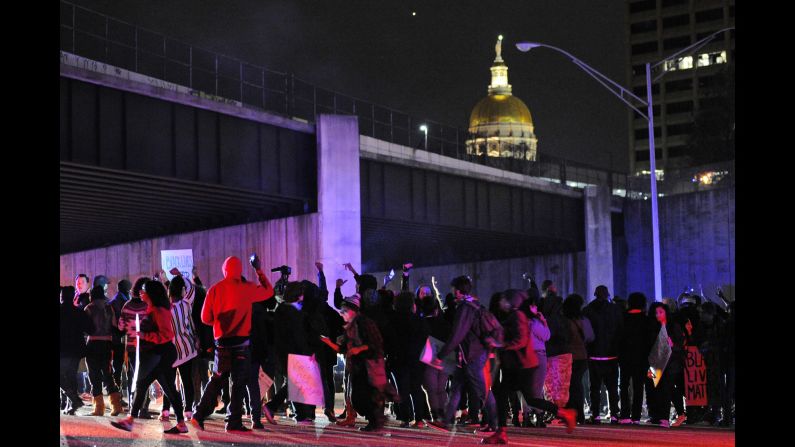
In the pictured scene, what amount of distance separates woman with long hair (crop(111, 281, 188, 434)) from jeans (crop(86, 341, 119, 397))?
2573 mm

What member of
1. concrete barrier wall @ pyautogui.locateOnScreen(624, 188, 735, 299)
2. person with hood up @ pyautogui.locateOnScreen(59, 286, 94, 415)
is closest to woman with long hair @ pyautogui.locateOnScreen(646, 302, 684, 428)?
person with hood up @ pyautogui.locateOnScreen(59, 286, 94, 415)

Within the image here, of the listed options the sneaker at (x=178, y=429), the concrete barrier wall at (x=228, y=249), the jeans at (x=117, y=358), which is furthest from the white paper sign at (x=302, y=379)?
the concrete barrier wall at (x=228, y=249)

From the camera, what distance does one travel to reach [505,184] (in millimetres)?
46938

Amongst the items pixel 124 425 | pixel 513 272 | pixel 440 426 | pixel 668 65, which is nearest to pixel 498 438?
pixel 440 426

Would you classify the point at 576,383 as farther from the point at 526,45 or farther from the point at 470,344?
the point at 526,45

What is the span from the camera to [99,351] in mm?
15031

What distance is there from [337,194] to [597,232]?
2011cm

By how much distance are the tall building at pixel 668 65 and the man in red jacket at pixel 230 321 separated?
455 ft

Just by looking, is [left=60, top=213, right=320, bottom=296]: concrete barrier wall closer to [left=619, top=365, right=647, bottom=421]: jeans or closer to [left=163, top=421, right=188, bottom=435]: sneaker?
[left=619, top=365, right=647, bottom=421]: jeans

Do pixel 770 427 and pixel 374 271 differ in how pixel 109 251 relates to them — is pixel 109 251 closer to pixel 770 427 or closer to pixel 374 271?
pixel 374 271

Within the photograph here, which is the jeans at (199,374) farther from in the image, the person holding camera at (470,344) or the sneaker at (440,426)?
the person holding camera at (470,344)

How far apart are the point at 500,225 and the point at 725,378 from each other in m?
30.4
